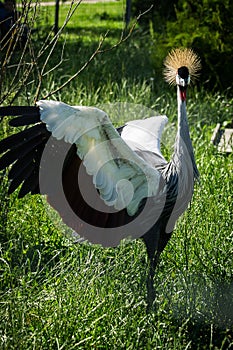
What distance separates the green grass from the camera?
11.6 ft

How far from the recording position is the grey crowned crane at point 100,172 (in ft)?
11.7

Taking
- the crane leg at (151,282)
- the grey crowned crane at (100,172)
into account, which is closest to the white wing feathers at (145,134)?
the grey crowned crane at (100,172)

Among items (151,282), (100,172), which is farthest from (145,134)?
(151,282)

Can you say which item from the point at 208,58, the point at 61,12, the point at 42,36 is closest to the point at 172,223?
the point at 208,58

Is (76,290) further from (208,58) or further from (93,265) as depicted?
(208,58)

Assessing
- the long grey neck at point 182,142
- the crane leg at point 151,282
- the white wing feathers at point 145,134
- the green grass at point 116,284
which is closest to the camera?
the green grass at point 116,284

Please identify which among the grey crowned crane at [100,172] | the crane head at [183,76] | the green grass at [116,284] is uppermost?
the crane head at [183,76]

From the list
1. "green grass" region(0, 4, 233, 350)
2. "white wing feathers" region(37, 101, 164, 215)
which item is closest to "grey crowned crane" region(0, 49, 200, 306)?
"white wing feathers" region(37, 101, 164, 215)

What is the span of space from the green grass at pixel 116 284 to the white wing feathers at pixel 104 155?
379 mm

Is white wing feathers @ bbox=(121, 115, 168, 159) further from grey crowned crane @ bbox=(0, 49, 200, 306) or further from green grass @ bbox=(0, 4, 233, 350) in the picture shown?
green grass @ bbox=(0, 4, 233, 350)

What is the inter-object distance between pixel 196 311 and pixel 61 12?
12.1 meters

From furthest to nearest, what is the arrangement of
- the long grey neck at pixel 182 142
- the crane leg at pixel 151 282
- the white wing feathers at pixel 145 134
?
the white wing feathers at pixel 145 134 → the long grey neck at pixel 182 142 → the crane leg at pixel 151 282

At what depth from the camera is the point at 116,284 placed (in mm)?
3949

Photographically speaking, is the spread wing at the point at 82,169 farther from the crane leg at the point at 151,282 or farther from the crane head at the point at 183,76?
the crane head at the point at 183,76
